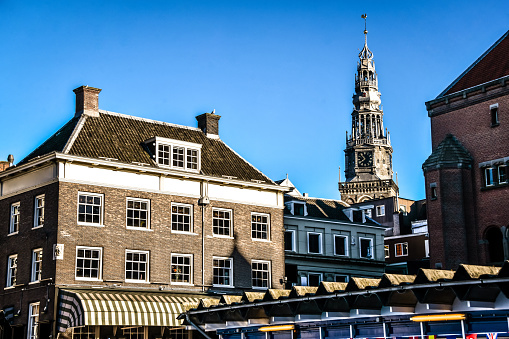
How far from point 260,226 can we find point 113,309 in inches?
516

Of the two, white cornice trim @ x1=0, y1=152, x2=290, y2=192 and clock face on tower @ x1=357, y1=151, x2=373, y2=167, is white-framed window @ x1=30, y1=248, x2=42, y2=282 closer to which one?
white cornice trim @ x1=0, y1=152, x2=290, y2=192

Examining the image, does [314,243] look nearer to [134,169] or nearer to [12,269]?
[134,169]

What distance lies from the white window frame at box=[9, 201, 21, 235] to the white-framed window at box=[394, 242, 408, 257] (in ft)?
141

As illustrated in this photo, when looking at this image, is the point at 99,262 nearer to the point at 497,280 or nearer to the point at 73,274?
the point at 73,274

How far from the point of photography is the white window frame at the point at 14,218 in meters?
46.4

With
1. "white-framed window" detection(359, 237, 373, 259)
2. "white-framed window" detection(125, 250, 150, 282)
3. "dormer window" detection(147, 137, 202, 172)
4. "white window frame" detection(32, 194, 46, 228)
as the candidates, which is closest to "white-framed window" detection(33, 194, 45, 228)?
"white window frame" detection(32, 194, 46, 228)

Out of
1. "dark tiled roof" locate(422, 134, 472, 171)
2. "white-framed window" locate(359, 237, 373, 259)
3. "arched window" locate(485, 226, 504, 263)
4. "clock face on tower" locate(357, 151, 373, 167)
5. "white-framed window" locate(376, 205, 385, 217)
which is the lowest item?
"arched window" locate(485, 226, 504, 263)

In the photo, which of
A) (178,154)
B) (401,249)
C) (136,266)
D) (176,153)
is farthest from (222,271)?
(401,249)

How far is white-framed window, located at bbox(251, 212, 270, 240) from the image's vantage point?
5034 centimetres

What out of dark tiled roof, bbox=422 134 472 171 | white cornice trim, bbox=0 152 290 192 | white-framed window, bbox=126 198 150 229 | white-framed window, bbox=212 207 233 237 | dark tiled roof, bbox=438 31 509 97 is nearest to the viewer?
white cornice trim, bbox=0 152 290 192

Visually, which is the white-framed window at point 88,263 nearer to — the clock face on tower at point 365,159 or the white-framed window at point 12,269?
the white-framed window at point 12,269

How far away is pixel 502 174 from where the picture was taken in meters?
45.6

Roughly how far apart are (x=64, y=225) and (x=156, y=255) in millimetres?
6112

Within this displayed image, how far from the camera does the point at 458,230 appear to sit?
154ft
